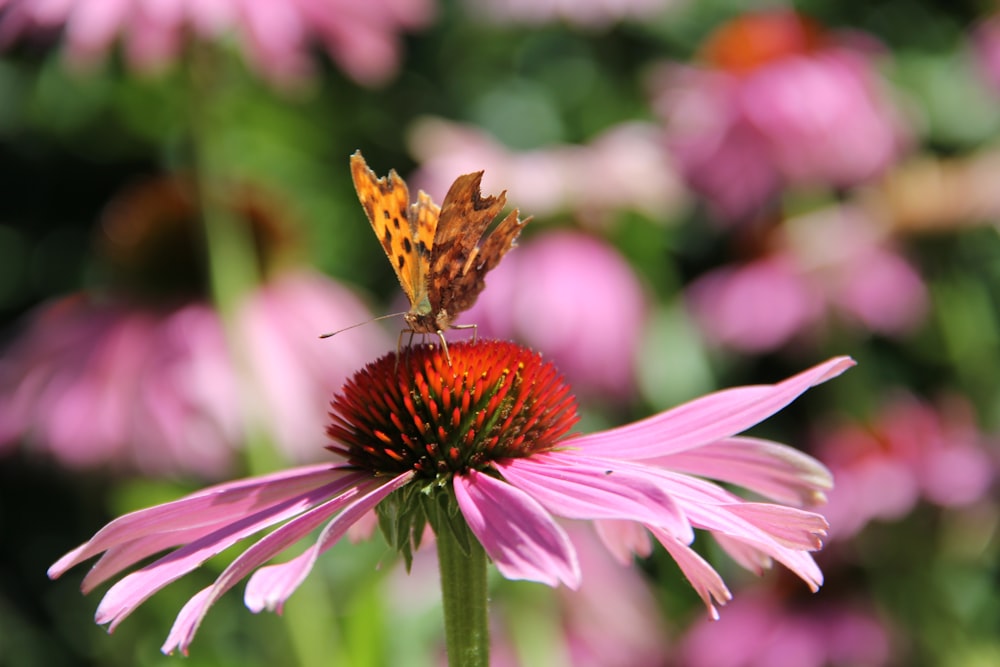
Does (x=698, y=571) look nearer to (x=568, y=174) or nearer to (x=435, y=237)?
(x=435, y=237)

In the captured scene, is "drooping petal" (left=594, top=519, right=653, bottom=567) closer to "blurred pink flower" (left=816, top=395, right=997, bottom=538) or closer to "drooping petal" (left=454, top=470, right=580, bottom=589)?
"drooping petal" (left=454, top=470, right=580, bottom=589)

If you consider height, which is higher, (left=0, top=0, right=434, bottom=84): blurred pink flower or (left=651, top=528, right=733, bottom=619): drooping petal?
(left=0, top=0, right=434, bottom=84): blurred pink flower

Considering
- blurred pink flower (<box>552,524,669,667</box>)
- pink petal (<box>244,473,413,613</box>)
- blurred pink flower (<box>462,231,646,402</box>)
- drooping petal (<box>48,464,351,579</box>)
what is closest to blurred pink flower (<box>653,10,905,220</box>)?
blurred pink flower (<box>462,231,646,402</box>)

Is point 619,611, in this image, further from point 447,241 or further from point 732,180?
point 447,241

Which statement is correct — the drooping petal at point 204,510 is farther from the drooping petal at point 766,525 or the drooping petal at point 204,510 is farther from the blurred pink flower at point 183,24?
the blurred pink flower at point 183,24

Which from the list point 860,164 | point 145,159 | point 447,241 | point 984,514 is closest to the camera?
point 447,241

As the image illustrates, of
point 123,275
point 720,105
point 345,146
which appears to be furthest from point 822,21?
point 123,275

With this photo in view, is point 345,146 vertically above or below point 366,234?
above

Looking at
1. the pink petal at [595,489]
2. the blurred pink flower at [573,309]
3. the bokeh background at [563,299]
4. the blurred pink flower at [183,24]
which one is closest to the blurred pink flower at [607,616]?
the bokeh background at [563,299]
